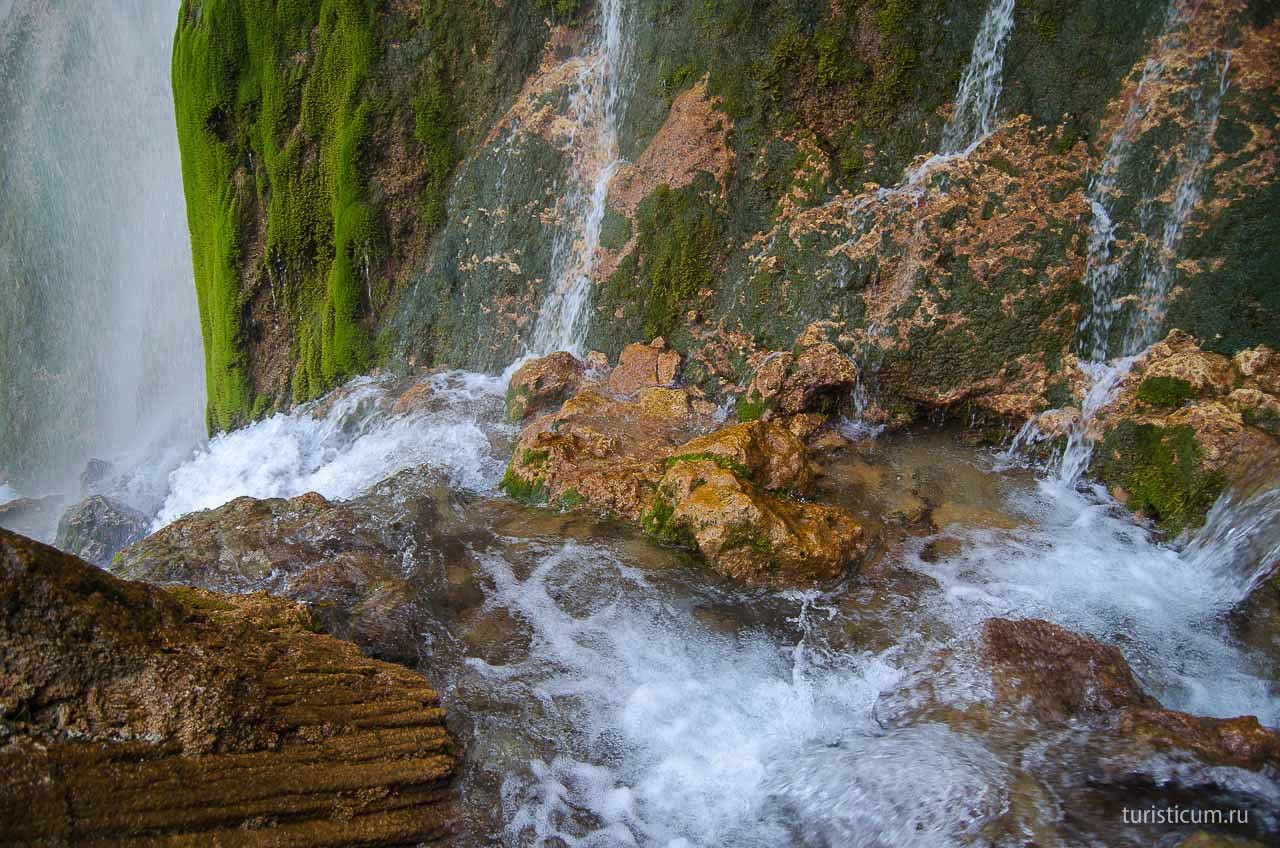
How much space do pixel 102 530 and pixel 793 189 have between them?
35.3ft

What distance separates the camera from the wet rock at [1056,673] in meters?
4.21

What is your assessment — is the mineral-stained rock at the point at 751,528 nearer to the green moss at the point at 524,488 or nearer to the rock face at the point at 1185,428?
the green moss at the point at 524,488

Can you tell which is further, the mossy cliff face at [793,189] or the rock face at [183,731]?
the mossy cliff face at [793,189]

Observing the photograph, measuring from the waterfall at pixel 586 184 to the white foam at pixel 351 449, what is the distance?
44.8 inches

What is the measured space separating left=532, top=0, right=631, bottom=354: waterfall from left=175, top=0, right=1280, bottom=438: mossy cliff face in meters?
0.10

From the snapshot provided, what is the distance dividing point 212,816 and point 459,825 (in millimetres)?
1115

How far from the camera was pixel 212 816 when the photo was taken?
9.68ft

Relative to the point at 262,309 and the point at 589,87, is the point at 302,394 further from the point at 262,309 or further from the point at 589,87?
the point at 589,87

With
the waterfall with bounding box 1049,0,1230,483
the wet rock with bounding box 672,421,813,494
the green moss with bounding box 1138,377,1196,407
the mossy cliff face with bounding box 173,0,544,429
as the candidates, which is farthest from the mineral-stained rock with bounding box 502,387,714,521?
the mossy cliff face with bounding box 173,0,544,429

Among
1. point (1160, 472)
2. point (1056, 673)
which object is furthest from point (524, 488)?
point (1160, 472)

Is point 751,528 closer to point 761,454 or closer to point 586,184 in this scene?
point 761,454

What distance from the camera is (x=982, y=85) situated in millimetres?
7285

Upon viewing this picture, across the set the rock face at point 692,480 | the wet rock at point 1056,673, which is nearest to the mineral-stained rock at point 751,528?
the rock face at point 692,480

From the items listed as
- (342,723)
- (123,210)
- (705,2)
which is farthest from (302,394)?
(123,210)
